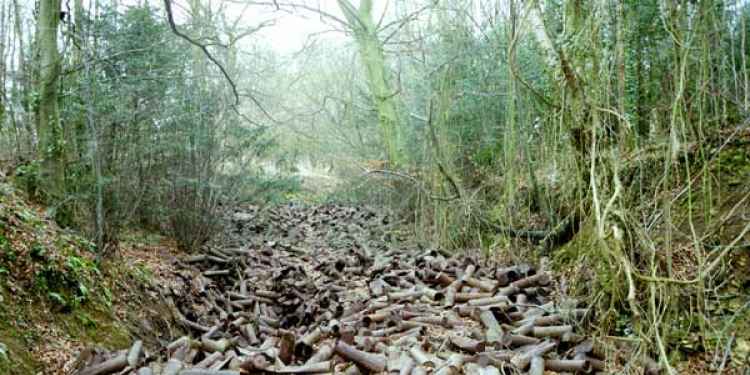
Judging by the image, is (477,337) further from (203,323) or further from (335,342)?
(203,323)

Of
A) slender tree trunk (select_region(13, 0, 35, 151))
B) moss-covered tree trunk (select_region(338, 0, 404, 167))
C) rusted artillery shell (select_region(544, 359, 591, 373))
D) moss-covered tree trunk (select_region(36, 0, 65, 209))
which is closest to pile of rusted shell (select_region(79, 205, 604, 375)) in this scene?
rusted artillery shell (select_region(544, 359, 591, 373))

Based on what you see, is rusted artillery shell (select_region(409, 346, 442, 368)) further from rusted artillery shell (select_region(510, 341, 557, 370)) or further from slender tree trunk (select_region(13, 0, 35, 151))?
slender tree trunk (select_region(13, 0, 35, 151))

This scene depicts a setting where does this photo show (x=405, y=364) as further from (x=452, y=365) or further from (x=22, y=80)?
(x=22, y=80)

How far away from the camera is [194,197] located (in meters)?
7.78

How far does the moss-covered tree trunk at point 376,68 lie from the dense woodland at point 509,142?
2.03m

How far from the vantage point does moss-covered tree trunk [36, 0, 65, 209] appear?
6.10 m

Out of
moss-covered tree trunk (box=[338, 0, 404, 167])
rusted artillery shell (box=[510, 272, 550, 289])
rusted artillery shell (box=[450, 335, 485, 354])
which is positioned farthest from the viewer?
moss-covered tree trunk (box=[338, 0, 404, 167])

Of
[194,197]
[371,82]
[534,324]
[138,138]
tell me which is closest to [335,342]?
[534,324]

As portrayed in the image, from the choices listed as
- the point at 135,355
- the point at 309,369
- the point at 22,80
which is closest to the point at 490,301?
the point at 309,369

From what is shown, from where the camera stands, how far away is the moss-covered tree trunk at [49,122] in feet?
20.0

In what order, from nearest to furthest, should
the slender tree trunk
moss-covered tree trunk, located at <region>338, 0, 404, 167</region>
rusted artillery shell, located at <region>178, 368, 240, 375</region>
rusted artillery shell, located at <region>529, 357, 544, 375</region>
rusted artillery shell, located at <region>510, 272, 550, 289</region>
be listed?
1. rusted artillery shell, located at <region>529, 357, 544, 375</region>
2. rusted artillery shell, located at <region>178, 368, 240, 375</region>
3. rusted artillery shell, located at <region>510, 272, 550, 289</region>
4. the slender tree trunk
5. moss-covered tree trunk, located at <region>338, 0, 404, 167</region>

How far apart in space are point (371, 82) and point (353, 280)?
7.75m

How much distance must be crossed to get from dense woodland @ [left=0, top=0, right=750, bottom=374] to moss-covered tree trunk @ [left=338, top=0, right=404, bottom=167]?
203 centimetres

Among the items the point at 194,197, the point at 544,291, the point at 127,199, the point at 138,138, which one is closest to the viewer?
the point at 544,291
